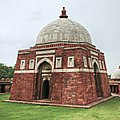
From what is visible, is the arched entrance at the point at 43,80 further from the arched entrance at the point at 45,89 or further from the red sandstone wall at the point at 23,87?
the red sandstone wall at the point at 23,87

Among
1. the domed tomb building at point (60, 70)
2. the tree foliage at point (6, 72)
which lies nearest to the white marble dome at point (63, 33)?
the domed tomb building at point (60, 70)

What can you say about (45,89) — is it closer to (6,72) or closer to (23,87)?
(23,87)

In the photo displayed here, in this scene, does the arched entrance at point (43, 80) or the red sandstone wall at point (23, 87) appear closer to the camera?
the red sandstone wall at point (23, 87)

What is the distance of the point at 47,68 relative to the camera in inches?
634

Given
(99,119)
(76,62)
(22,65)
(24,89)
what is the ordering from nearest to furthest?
(99,119), (76,62), (24,89), (22,65)

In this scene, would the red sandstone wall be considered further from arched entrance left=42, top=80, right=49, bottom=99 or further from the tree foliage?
the tree foliage

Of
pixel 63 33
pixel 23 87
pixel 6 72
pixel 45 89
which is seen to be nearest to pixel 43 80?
pixel 45 89

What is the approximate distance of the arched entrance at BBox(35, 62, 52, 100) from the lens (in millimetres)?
15637

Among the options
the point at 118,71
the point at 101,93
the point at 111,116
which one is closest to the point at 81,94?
the point at 111,116

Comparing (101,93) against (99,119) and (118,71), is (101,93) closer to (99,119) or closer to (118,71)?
(99,119)

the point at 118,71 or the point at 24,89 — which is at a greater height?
the point at 118,71

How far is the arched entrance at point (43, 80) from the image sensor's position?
1564 centimetres

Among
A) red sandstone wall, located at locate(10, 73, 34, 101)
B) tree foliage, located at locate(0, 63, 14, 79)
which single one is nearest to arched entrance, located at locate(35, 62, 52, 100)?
red sandstone wall, located at locate(10, 73, 34, 101)

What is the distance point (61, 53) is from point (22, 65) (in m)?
4.20
